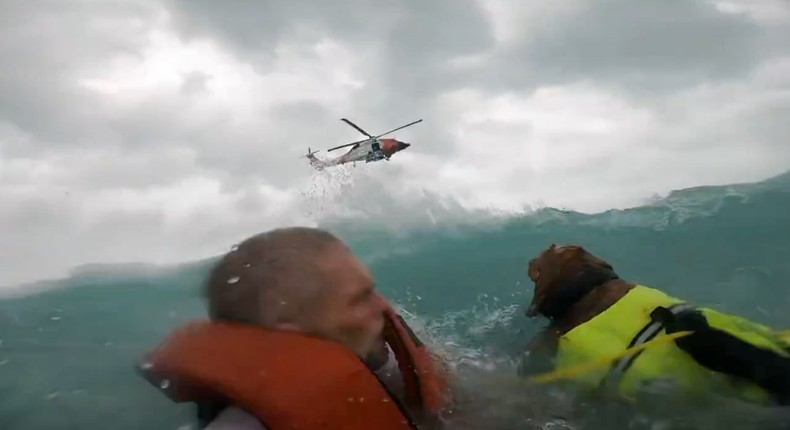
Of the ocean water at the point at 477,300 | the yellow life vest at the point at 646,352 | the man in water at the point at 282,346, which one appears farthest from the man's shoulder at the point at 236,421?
the yellow life vest at the point at 646,352

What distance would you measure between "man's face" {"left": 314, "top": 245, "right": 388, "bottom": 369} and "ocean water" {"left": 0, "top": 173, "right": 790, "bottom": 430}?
57 cm

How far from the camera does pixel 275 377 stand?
184 cm

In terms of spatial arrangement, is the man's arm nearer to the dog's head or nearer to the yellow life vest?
the yellow life vest

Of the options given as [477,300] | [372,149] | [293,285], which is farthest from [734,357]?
[372,149]

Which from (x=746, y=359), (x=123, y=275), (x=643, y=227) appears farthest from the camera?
(x=643, y=227)

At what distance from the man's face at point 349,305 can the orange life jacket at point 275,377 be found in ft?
0.27

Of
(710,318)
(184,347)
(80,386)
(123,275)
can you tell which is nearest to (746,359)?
(710,318)

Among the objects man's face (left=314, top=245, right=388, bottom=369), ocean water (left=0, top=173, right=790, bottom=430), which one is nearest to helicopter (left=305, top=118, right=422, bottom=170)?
ocean water (left=0, top=173, right=790, bottom=430)

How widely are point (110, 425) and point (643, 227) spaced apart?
1329 cm

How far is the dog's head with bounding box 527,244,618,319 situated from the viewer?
448cm

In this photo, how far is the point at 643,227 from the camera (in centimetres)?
1461

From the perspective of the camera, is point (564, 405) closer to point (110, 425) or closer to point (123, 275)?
point (110, 425)

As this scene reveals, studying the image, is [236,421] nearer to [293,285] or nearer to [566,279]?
[293,285]

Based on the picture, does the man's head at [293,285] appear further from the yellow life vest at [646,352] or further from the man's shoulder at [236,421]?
the yellow life vest at [646,352]
